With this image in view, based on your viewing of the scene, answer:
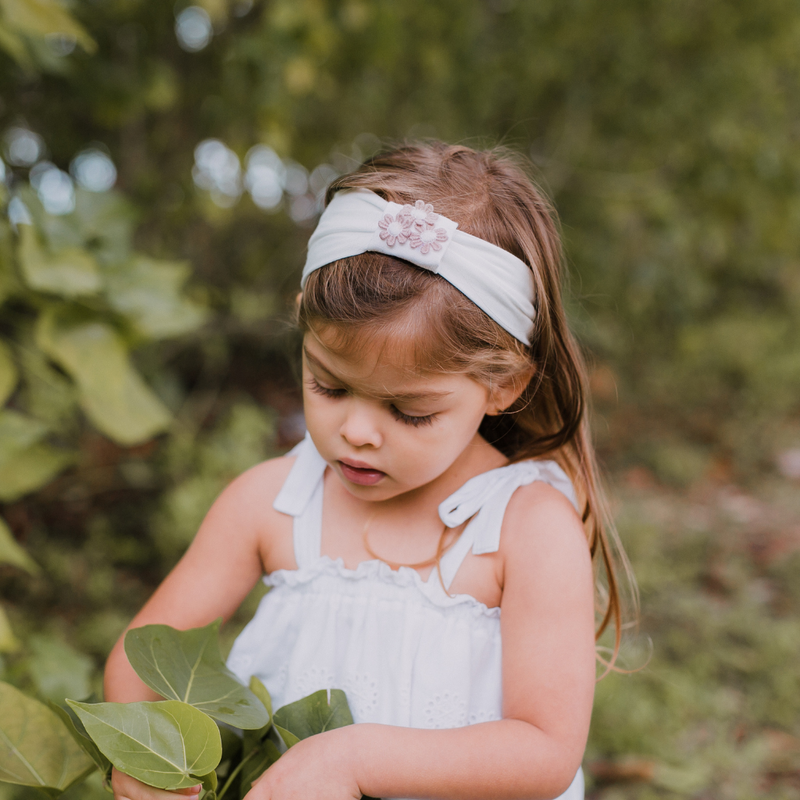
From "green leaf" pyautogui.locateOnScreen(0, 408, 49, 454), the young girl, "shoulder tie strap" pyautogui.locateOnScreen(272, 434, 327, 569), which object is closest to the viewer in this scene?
the young girl

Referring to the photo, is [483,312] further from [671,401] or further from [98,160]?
[671,401]

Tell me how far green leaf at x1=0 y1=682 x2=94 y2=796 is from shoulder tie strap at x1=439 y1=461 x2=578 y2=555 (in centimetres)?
61

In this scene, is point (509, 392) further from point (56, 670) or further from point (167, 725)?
point (56, 670)

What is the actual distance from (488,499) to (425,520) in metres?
0.11

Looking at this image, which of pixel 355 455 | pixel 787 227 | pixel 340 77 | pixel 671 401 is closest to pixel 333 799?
pixel 355 455

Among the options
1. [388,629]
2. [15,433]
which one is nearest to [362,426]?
[388,629]

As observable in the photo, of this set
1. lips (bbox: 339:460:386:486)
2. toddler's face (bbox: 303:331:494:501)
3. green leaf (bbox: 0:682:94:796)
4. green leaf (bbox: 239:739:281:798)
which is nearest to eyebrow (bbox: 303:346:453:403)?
toddler's face (bbox: 303:331:494:501)

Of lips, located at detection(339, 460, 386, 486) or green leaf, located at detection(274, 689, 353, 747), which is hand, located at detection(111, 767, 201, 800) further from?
lips, located at detection(339, 460, 386, 486)

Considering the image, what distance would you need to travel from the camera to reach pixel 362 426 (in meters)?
1.01

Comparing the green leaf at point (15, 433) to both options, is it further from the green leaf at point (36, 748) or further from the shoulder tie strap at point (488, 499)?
the shoulder tie strap at point (488, 499)

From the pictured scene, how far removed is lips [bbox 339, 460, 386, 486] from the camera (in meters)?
1.07

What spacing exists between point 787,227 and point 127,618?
321 centimetres

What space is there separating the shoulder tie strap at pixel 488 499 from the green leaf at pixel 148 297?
0.78m

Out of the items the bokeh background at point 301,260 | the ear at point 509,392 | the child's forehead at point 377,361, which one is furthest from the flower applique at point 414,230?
the bokeh background at point 301,260
